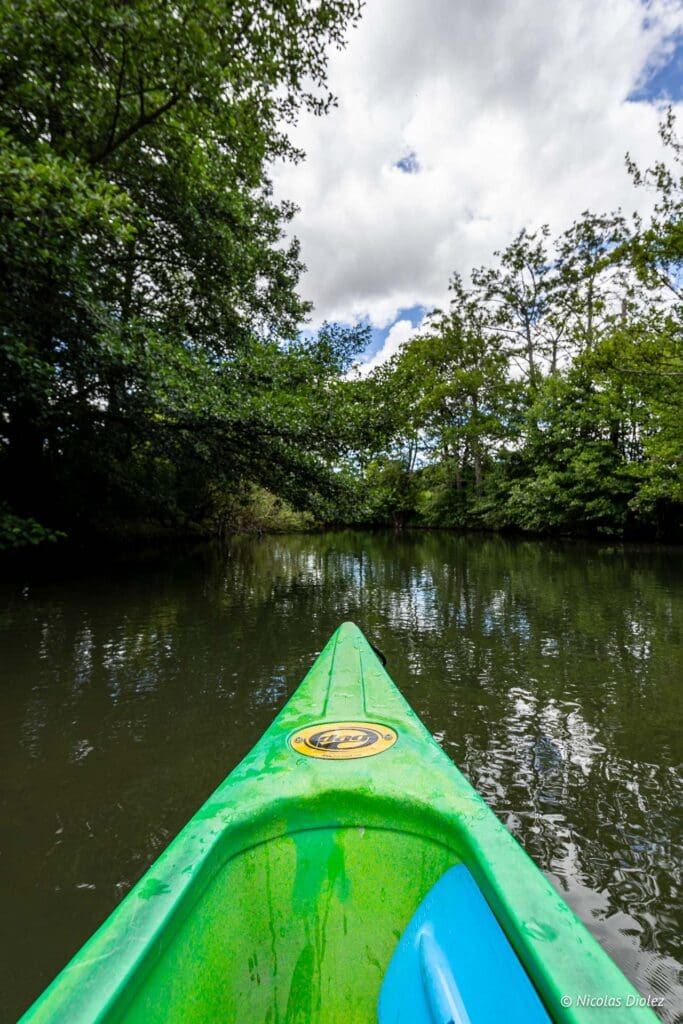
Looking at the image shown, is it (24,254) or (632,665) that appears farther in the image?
(24,254)

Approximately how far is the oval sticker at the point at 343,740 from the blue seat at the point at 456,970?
517 millimetres

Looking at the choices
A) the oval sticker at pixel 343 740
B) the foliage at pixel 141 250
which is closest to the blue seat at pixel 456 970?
the oval sticker at pixel 343 740

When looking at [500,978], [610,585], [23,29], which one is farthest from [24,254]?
[610,585]

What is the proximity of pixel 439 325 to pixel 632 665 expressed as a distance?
27544 millimetres

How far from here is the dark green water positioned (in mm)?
1770

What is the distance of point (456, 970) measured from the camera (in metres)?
0.95

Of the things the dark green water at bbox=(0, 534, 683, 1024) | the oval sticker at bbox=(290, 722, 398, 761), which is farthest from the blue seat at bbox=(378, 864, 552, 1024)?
the dark green water at bbox=(0, 534, 683, 1024)

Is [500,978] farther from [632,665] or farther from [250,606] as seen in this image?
[250,606]

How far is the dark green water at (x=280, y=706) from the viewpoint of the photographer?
1.77 m

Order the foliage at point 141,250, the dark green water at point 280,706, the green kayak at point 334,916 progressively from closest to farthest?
the green kayak at point 334,916 → the dark green water at point 280,706 → the foliage at point 141,250

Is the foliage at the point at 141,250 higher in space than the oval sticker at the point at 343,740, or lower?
higher

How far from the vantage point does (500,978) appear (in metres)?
0.87

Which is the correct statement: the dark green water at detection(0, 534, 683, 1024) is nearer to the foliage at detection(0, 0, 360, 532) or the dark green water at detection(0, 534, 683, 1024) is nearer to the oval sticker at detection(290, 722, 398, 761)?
the oval sticker at detection(290, 722, 398, 761)

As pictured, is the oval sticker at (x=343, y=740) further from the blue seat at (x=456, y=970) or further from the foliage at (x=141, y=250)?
the foliage at (x=141, y=250)
